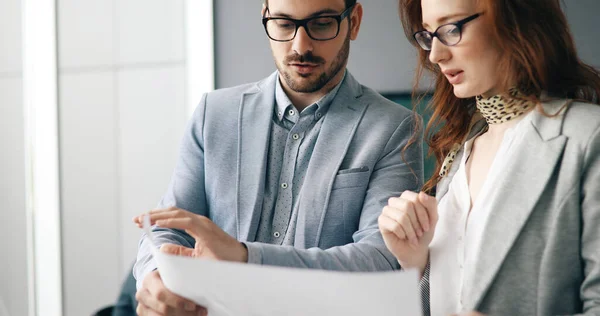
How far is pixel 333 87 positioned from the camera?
1.75 m

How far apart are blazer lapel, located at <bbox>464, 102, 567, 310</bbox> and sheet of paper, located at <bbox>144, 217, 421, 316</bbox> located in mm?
281

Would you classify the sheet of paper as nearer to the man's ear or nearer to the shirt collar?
the shirt collar

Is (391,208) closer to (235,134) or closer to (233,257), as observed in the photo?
(233,257)

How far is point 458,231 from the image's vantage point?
1.32 m

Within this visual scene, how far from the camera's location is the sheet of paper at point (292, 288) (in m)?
0.95

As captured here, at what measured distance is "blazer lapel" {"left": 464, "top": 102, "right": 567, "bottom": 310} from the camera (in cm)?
116

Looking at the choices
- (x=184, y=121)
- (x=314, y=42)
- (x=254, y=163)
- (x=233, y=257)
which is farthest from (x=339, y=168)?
(x=184, y=121)

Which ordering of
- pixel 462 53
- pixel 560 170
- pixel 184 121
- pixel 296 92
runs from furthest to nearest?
pixel 184 121 → pixel 296 92 → pixel 462 53 → pixel 560 170

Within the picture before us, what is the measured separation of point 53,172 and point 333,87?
223 centimetres

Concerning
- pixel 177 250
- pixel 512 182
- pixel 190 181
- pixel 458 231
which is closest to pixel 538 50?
pixel 512 182

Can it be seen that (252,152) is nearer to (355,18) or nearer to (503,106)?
(355,18)

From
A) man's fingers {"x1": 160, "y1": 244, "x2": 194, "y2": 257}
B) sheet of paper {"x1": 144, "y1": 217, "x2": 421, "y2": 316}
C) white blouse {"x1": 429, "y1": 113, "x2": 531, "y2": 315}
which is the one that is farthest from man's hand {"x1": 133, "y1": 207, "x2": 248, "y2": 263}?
white blouse {"x1": 429, "y1": 113, "x2": 531, "y2": 315}

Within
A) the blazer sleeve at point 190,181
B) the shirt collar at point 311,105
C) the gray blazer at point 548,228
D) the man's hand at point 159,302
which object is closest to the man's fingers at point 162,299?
the man's hand at point 159,302

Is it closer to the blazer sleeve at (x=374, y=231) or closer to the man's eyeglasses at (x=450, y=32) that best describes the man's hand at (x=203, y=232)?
the blazer sleeve at (x=374, y=231)
